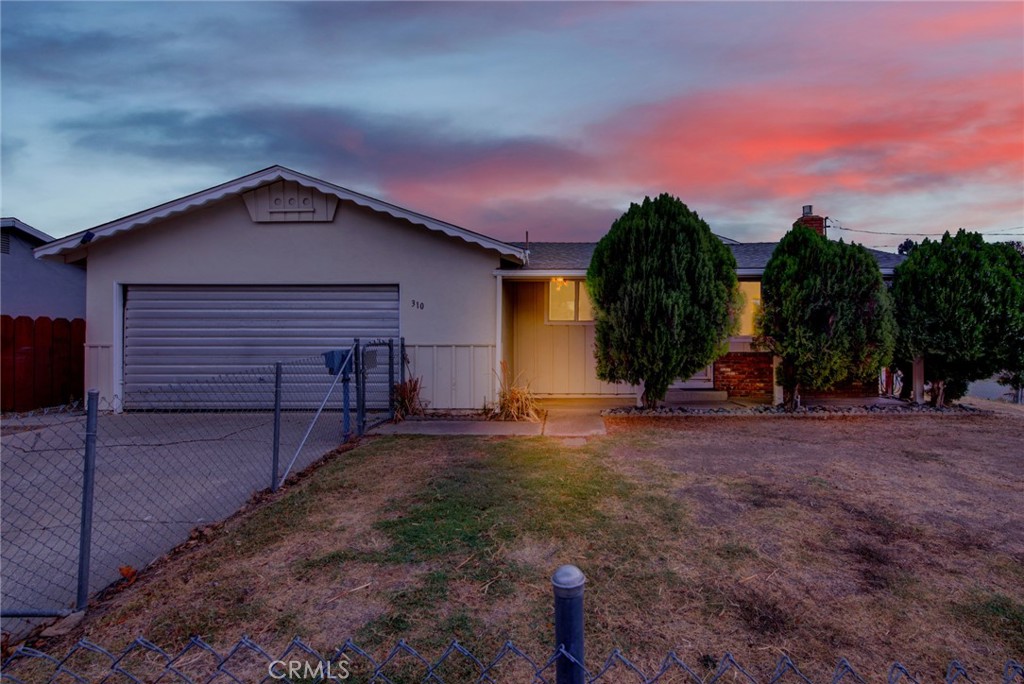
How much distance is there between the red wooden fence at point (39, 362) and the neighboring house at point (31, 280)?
2.23 metres

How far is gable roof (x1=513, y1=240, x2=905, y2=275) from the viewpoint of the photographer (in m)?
10.6

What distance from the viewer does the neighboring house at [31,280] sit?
12.5m

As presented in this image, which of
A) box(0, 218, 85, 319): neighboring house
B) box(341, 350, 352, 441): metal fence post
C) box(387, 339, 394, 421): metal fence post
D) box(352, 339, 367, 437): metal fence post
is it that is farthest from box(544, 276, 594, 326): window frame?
box(0, 218, 85, 319): neighboring house

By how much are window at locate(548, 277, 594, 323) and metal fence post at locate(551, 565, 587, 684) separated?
34.7 ft

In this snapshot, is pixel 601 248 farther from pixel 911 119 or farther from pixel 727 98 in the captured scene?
pixel 911 119

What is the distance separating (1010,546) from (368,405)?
8.81m

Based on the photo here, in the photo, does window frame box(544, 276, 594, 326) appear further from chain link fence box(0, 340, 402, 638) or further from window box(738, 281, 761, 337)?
chain link fence box(0, 340, 402, 638)

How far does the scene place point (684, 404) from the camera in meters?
10.7

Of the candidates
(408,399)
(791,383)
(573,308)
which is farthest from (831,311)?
(408,399)

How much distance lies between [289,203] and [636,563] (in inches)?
353

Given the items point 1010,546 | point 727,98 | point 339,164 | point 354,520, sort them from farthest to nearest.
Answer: point 339,164
point 727,98
point 354,520
point 1010,546

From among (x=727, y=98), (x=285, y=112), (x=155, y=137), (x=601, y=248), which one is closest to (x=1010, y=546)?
(x=601, y=248)

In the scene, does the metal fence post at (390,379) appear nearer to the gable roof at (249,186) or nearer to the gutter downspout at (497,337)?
the gutter downspout at (497,337)

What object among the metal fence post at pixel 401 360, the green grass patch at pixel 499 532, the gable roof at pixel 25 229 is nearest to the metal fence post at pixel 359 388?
the metal fence post at pixel 401 360
